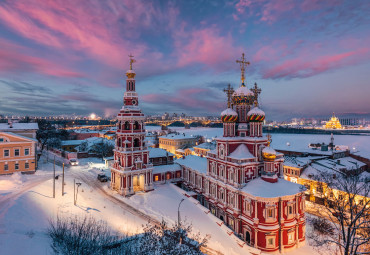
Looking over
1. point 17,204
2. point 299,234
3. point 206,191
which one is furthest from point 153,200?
point 299,234

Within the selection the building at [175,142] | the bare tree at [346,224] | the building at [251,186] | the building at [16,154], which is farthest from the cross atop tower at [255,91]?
the building at [175,142]

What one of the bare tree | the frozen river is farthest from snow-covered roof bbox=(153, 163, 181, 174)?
the frozen river

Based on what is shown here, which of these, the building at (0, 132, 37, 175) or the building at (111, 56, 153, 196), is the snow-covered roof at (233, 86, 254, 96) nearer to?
the building at (111, 56, 153, 196)

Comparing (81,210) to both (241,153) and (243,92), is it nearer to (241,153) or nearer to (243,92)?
(241,153)

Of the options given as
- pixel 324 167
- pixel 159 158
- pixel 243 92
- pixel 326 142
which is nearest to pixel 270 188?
pixel 243 92

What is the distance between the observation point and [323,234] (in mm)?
27328

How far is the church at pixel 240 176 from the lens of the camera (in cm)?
2486

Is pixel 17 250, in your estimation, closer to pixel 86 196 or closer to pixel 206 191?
pixel 86 196

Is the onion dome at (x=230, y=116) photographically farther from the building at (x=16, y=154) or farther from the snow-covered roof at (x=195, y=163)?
the building at (x=16, y=154)

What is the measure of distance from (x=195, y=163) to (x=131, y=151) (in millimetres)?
12861

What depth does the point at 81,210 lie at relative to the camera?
1005 inches

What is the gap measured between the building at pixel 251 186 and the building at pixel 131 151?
35.8 ft

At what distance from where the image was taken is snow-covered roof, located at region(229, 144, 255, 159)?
1108 inches

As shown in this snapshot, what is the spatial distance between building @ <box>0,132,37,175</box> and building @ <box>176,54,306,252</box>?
31.9 m
